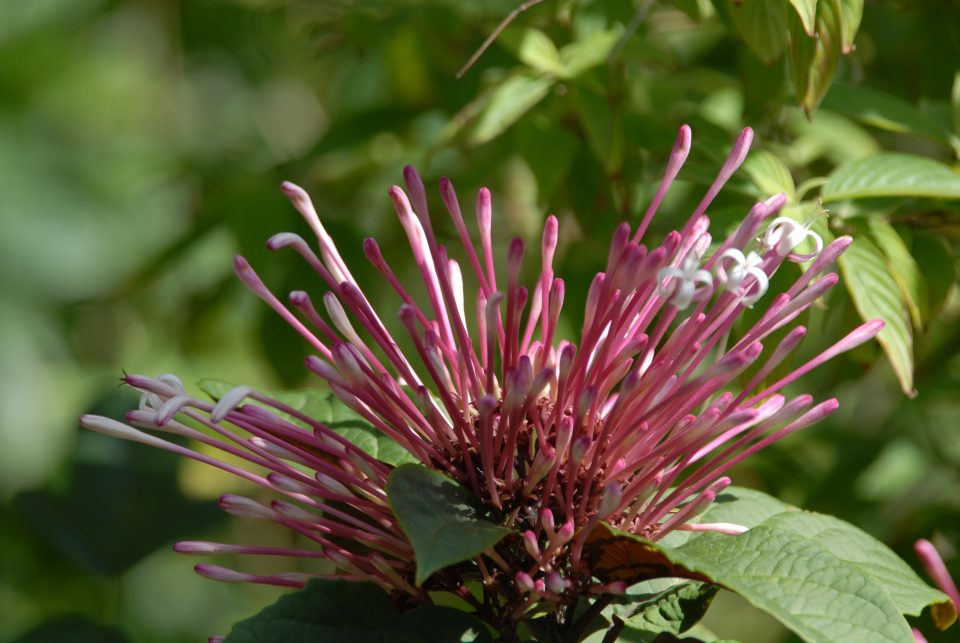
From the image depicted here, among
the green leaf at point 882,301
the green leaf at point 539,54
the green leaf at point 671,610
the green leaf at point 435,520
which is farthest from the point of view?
the green leaf at point 539,54

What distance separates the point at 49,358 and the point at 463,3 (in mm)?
1447

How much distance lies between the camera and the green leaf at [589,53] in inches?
34.0

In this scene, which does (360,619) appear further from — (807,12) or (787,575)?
(807,12)

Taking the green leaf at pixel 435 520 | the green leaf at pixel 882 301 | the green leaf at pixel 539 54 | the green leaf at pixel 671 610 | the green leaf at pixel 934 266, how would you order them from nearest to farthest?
the green leaf at pixel 435 520 → the green leaf at pixel 671 610 → the green leaf at pixel 882 301 → the green leaf at pixel 934 266 → the green leaf at pixel 539 54

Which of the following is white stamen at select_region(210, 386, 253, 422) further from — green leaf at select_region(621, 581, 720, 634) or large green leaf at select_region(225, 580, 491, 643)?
green leaf at select_region(621, 581, 720, 634)

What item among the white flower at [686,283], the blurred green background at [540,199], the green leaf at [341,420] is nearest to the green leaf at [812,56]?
the blurred green background at [540,199]

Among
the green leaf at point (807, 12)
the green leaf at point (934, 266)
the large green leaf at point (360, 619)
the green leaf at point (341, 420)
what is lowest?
the green leaf at point (934, 266)

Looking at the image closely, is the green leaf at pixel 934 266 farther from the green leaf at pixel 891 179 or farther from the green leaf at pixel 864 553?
the green leaf at pixel 864 553

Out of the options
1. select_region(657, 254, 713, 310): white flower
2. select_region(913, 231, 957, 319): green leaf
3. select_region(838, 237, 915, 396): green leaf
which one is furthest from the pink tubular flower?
select_region(913, 231, 957, 319): green leaf

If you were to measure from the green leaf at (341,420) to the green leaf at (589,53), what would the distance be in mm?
349

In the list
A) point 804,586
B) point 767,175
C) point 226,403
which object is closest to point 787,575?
point 804,586

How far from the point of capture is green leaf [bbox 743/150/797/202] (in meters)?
0.74

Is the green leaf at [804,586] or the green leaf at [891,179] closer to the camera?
the green leaf at [804,586]

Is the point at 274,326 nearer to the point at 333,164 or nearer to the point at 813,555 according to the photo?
the point at 333,164
